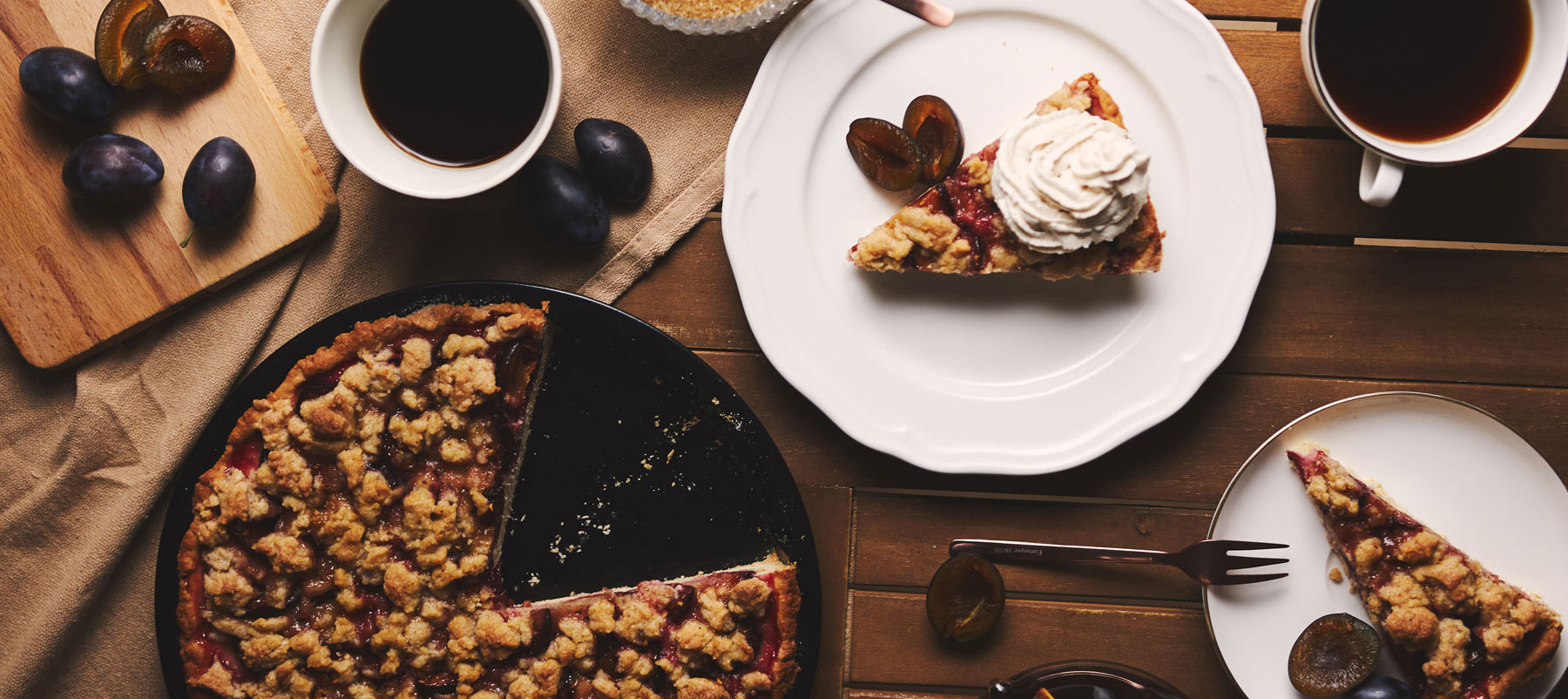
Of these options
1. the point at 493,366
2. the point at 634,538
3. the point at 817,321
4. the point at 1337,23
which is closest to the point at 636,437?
the point at 634,538

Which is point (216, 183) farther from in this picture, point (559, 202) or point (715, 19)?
point (715, 19)

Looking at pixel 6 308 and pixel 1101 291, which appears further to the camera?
pixel 1101 291

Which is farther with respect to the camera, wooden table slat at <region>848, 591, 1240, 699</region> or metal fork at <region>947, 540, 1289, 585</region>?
wooden table slat at <region>848, 591, 1240, 699</region>

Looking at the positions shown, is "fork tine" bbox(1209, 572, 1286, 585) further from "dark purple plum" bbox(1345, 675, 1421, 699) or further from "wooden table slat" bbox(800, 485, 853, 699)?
"wooden table slat" bbox(800, 485, 853, 699)

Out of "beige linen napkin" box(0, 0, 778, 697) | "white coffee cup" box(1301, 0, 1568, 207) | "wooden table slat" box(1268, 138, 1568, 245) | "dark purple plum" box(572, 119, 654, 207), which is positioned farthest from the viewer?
"wooden table slat" box(1268, 138, 1568, 245)

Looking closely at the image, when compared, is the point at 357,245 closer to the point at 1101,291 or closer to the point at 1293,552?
the point at 1101,291

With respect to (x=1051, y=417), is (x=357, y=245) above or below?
above

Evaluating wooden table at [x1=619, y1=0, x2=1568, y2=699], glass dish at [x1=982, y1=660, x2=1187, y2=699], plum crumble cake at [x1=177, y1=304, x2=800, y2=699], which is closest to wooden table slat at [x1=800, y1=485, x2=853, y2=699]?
wooden table at [x1=619, y1=0, x2=1568, y2=699]
